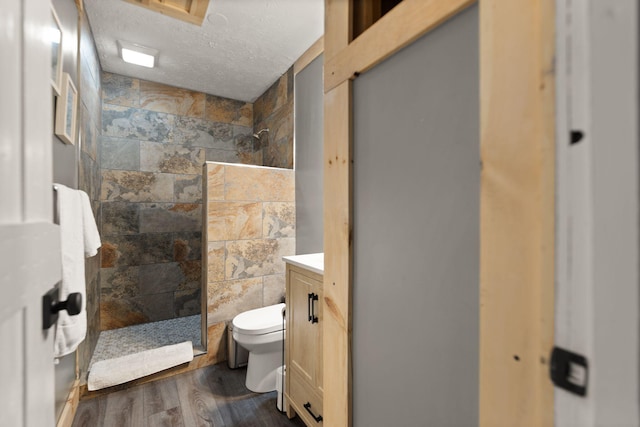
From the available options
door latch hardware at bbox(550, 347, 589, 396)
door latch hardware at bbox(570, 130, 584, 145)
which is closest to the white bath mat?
door latch hardware at bbox(550, 347, 589, 396)

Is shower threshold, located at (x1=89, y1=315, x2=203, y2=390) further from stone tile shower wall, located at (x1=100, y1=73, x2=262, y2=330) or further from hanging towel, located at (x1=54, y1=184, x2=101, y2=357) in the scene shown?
hanging towel, located at (x1=54, y1=184, x2=101, y2=357)

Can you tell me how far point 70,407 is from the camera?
156 cm

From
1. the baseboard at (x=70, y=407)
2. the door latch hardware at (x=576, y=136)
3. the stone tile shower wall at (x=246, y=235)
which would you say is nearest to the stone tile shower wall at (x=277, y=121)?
the stone tile shower wall at (x=246, y=235)

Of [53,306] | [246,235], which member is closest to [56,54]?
[53,306]

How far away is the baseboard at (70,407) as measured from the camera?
1.44 metres

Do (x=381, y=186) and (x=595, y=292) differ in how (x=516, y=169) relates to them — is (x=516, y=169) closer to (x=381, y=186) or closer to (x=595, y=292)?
(x=595, y=292)

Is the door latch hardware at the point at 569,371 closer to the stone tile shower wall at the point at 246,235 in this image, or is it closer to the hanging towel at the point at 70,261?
the hanging towel at the point at 70,261

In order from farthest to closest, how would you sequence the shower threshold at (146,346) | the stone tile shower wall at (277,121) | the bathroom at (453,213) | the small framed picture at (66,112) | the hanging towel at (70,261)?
the stone tile shower wall at (277,121)
the shower threshold at (146,346)
the small framed picture at (66,112)
the hanging towel at (70,261)
the bathroom at (453,213)

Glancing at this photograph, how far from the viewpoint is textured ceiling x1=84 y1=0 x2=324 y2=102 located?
1851 millimetres

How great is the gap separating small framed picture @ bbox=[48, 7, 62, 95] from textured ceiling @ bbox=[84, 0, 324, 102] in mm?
674

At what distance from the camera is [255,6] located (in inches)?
71.5

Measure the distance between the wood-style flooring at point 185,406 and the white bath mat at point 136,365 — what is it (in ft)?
0.29

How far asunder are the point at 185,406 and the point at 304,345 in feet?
3.13

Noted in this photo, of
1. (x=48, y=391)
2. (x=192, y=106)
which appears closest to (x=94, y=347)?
(x=48, y=391)
